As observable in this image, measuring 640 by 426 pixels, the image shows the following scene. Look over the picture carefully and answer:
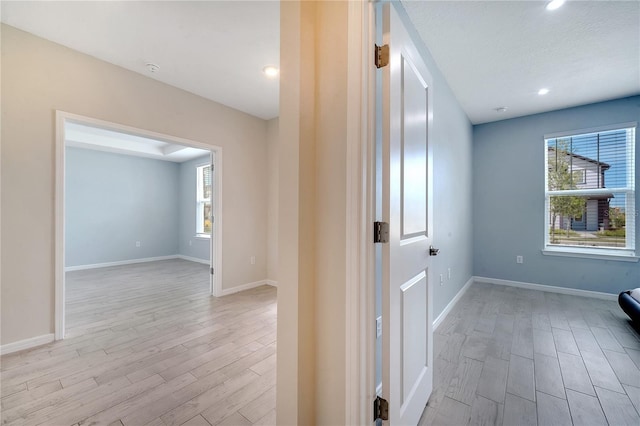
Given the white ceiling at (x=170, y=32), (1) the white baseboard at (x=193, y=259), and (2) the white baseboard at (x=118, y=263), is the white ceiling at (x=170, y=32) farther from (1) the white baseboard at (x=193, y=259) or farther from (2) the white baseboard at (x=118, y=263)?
(2) the white baseboard at (x=118, y=263)

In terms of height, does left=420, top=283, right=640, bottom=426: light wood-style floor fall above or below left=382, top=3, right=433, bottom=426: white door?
below

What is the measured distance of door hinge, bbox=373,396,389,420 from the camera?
1131 millimetres

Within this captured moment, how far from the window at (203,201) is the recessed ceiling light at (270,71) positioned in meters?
4.18

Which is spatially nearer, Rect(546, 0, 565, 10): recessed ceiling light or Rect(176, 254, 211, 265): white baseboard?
Rect(546, 0, 565, 10): recessed ceiling light

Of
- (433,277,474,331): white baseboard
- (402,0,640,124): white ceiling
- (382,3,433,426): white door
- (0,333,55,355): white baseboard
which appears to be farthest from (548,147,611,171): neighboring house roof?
(0,333,55,355): white baseboard

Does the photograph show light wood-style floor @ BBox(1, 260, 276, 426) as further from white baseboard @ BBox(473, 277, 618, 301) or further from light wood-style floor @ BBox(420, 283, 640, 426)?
white baseboard @ BBox(473, 277, 618, 301)

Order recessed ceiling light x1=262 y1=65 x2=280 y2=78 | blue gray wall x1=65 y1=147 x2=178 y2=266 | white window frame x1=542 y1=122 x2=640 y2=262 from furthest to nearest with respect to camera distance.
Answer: blue gray wall x1=65 y1=147 x2=178 y2=266
white window frame x1=542 y1=122 x2=640 y2=262
recessed ceiling light x1=262 y1=65 x2=280 y2=78

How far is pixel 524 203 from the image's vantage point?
13.3ft

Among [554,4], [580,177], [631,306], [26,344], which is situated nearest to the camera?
[554,4]

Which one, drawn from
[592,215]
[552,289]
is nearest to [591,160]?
[592,215]

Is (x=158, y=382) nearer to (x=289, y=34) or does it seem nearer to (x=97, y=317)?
(x=97, y=317)

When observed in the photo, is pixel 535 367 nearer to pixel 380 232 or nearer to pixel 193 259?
pixel 380 232

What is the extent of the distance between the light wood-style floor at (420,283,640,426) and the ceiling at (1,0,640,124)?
2647 millimetres

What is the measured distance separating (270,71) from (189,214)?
16.6 feet
